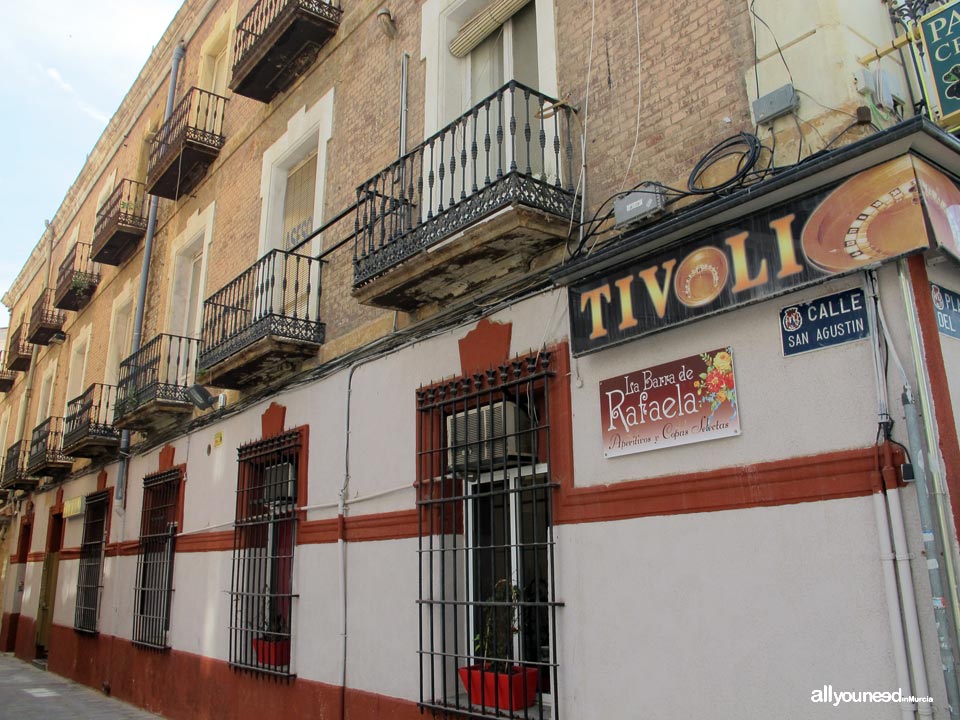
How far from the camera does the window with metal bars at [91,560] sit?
13.0 metres

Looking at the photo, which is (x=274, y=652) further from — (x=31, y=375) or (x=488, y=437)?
(x=31, y=375)

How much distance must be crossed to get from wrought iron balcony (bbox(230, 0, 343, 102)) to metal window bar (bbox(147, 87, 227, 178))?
1.43 meters

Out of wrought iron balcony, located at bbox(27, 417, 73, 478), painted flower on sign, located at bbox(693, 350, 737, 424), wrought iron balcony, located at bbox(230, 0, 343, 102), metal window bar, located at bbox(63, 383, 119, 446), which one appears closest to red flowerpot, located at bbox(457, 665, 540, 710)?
painted flower on sign, located at bbox(693, 350, 737, 424)

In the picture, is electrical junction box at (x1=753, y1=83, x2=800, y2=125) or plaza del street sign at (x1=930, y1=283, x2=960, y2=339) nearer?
plaza del street sign at (x1=930, y1=283, x2=960, y2=339)

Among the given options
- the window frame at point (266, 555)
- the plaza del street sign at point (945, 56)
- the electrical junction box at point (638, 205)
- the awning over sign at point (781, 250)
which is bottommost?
the window frame at point (266, 555)

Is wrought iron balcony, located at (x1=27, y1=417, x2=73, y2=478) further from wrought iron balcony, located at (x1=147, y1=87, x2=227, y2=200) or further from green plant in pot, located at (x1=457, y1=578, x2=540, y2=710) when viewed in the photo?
green plant in pot, located at (x1=457, y1=578, x2=540, y2=710)

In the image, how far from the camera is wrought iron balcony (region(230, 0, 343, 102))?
342 inches

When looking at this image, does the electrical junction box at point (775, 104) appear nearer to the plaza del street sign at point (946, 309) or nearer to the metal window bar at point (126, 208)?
the plaza del street sign at point (946, 309)

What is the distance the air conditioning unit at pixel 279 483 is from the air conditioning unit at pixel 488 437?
2.65 meters

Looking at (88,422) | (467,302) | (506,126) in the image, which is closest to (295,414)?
(467,302)

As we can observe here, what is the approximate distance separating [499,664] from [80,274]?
14.3 meters

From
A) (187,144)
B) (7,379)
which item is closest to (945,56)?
(187,144)

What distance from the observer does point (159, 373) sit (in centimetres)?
1125

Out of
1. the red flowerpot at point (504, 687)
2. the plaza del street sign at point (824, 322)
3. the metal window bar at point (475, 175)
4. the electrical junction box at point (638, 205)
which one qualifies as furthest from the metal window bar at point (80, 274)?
the plaza del street sign at point (824, 322)
